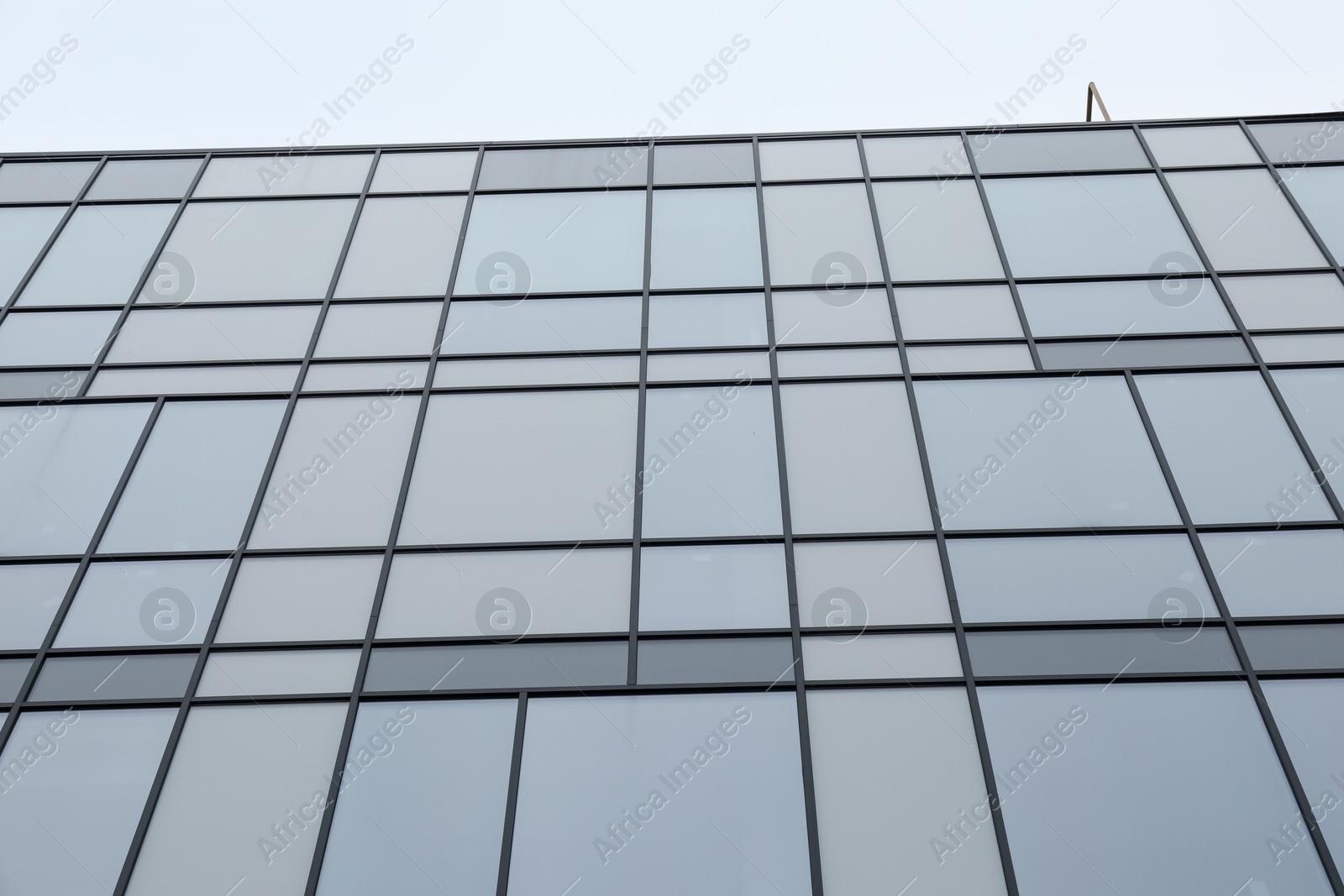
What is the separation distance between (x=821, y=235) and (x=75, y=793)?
11106mm

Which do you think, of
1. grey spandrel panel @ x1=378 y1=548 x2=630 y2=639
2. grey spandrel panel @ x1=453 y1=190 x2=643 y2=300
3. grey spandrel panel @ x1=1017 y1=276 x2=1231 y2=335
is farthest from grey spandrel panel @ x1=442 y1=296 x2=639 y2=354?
grey spandrel panel @ x1=1017 y1=276 x2=1231 y2=335

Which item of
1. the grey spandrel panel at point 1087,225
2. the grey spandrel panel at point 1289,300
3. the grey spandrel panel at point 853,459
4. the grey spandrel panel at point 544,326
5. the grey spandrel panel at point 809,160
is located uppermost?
the grey spandrel panel at point 809,160

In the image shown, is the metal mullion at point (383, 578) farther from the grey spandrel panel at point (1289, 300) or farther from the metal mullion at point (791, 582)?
the grey spandrel panel at point (1289, 300)

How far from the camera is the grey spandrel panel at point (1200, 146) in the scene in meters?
15.5

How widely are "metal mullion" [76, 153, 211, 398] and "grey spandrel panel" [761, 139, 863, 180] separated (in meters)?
8.79

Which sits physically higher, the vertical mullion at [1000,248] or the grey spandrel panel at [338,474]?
the vertical mullion at [1000,248]

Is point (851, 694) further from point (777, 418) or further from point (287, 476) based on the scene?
point (287, 476)

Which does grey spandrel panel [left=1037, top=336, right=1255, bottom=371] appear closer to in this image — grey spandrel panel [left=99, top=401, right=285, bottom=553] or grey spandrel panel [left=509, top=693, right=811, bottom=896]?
grey spandrel panel [left=509, top=693, right=811, bottom=896]

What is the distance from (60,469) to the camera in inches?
482

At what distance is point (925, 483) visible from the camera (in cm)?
1153

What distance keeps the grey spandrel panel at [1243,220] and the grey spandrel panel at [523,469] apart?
8.40 m

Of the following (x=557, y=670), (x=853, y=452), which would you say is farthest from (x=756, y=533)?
(x=557, y=670)

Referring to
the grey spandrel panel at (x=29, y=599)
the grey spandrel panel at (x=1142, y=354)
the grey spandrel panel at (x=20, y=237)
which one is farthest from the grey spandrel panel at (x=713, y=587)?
the grey spandrel panel at (x=20, y=237)

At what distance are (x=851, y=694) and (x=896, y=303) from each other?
5.82 m
